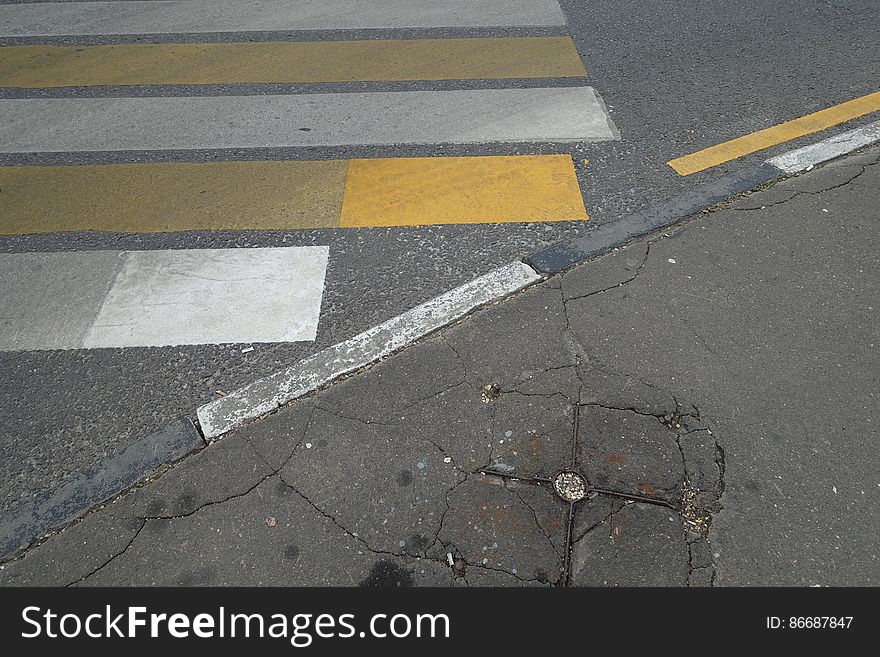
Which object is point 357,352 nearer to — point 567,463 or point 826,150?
point 567,463

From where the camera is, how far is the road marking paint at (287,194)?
459cm

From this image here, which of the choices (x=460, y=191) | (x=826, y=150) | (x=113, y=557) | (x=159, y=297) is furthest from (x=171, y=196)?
(x=826, y=150)

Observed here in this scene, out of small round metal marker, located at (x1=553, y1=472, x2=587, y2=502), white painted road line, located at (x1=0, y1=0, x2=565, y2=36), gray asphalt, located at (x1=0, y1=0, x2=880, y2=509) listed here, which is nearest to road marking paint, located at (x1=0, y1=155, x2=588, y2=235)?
gray asphalt, located at (x1=0, y1=0, x2=880, y2=509)

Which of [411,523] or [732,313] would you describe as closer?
[411,523]

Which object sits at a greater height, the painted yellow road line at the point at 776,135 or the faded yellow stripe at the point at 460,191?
the faded yellow stripe at the point at 460,191

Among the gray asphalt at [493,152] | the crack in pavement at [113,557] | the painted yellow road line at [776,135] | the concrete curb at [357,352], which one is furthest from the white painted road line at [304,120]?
the crack in pavement at [113,557]

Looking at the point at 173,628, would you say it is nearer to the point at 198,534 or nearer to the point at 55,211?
the point at 198,534

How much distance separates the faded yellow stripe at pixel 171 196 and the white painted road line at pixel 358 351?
47.7 inches

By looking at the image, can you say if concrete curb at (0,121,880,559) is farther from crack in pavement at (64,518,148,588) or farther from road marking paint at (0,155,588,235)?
road marking paint at (0,155,588,235)

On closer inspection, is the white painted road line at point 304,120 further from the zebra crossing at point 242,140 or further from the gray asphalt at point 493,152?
the gray asphalt at point 493,152

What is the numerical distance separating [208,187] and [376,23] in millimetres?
3584

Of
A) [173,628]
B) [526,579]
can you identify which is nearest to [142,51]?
[173,628]

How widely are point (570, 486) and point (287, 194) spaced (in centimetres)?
317

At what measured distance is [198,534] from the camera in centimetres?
288
